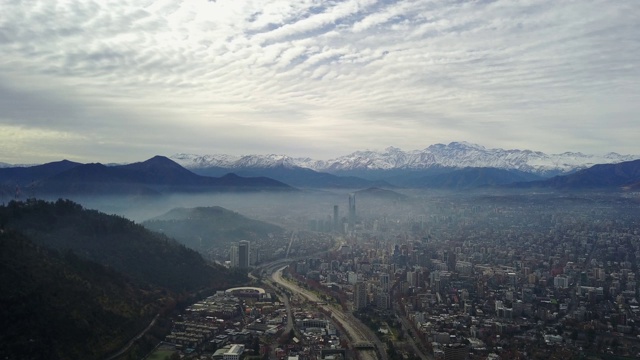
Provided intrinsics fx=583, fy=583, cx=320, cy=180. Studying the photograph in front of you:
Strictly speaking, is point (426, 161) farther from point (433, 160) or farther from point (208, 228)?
point (208, 228)

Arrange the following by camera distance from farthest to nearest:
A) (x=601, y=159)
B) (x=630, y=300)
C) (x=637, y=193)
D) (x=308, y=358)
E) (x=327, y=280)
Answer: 1. (x=601, y=159)
2. (x=637, y=193)
3. (x=327, y=280)
4. (x=630, y=300)
5. (x=308, y=358)

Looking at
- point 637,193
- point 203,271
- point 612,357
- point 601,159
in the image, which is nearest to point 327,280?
point 203,271

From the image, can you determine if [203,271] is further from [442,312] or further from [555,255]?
[555,255]

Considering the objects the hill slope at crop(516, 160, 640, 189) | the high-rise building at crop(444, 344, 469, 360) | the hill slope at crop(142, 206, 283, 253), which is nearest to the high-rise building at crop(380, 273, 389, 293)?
the high-rise building at crop(444, 344, 469, 360)

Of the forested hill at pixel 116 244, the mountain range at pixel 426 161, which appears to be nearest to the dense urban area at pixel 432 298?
the forested hill at pixel 116 244

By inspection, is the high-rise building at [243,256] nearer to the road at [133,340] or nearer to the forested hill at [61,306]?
the forested hill at [61,306]
